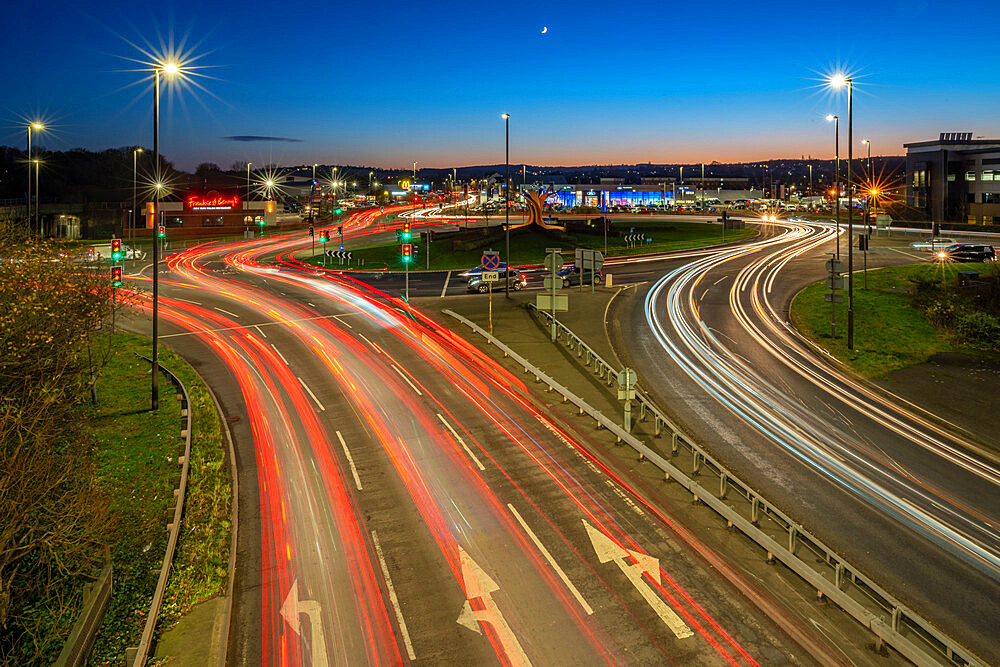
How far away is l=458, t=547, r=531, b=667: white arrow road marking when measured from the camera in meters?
9.83

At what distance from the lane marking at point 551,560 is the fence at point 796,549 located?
148 inches

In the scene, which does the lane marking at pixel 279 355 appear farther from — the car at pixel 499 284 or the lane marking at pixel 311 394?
the car at pixel 499 284

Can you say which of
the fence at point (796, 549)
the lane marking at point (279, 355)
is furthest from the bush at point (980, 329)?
the lane marking at point (279, 355)

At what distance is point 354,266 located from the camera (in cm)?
6047

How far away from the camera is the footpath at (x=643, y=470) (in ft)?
33.4

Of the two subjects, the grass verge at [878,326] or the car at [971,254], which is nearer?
the grass verge at [878,326]

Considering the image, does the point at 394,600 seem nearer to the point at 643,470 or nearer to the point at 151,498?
the point at 643,470

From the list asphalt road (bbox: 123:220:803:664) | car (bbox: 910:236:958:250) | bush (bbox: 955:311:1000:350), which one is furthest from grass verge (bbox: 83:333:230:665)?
car (bbox: 910:236:958:250)

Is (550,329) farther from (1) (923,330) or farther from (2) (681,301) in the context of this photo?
(1) (923,330)

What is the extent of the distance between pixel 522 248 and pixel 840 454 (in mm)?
49561

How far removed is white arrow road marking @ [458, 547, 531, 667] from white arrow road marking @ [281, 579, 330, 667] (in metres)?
Result: 2.19

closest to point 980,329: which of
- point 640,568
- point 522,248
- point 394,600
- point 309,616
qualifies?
point 640,568

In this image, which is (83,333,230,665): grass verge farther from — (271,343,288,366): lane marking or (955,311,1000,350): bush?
(955,311,1000,350): bush

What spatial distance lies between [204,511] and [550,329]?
19.4 m
